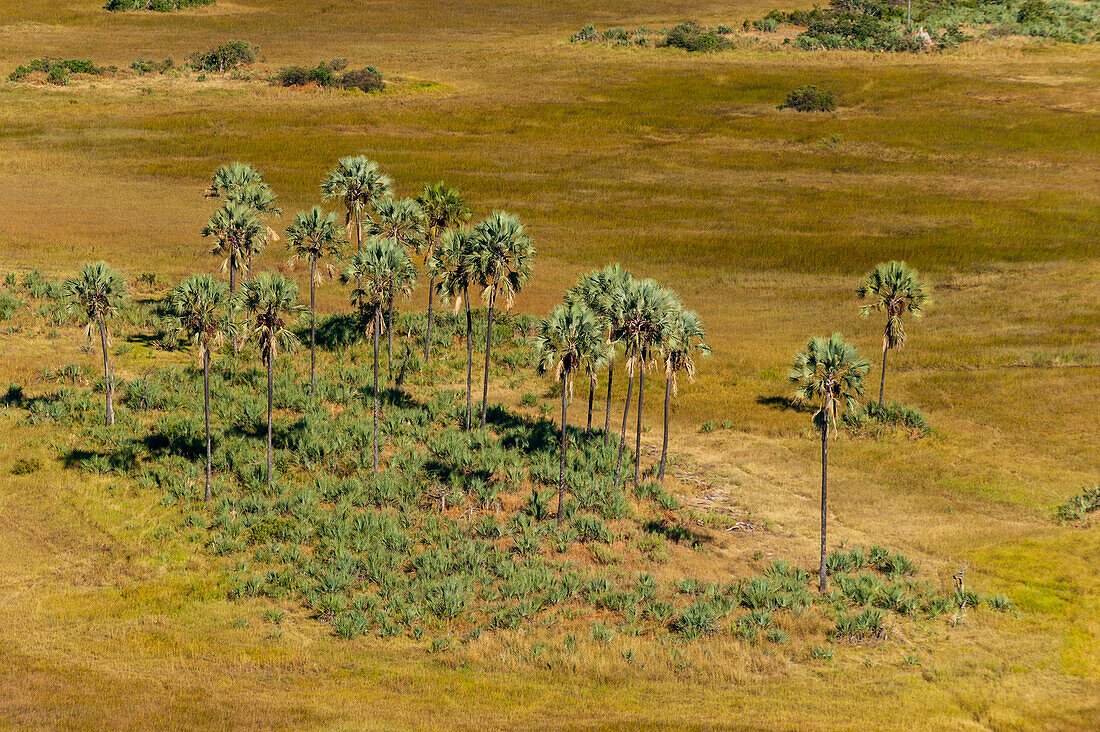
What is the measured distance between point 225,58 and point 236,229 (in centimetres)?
9438

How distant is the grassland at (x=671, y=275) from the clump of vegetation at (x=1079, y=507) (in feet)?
2.67

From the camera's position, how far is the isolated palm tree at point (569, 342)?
45812mm

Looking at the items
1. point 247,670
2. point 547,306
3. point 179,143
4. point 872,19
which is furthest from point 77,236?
point 872,19

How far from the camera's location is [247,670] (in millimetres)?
33625

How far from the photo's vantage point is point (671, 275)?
83250 millimetres

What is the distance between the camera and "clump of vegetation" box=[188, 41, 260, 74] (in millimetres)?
144875

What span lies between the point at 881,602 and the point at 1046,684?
6854 mm

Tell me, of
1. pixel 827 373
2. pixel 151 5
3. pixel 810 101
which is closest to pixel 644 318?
pixel 827 373

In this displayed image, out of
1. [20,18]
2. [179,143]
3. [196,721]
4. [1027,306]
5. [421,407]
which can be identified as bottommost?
[196,721]

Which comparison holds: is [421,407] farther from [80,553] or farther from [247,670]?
[247,670]

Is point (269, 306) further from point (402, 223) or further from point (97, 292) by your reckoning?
point (402, 223)

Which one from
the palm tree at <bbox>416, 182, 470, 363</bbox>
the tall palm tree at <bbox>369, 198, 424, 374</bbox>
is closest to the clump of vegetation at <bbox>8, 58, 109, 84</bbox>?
the tall palm tree at <bbox>369, 198, 424, 374</bbox>

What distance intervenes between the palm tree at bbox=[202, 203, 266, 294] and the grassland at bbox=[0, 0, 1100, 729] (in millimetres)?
10635

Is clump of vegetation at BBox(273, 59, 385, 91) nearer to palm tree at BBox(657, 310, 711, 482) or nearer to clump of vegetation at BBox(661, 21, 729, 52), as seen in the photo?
clump of vegetation at BBox(661, 21, 729, 52)
